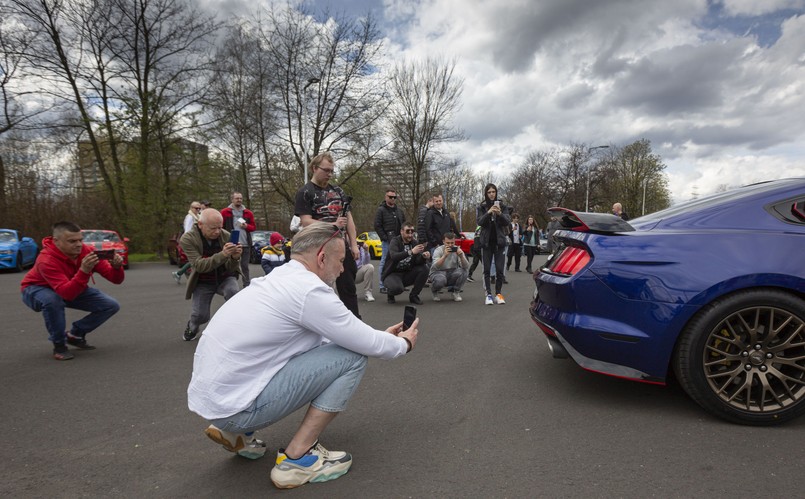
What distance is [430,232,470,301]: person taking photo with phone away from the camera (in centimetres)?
802

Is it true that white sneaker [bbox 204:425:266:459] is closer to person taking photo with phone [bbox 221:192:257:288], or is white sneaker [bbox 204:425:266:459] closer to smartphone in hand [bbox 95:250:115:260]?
smartphone in hand [bbox 95:250:115:260]

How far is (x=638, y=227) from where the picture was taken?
303 centimetres

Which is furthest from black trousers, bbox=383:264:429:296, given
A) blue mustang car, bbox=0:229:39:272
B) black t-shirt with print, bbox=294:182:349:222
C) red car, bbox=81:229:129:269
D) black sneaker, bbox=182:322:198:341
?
blue mustang car, bbox=0:229:39:272

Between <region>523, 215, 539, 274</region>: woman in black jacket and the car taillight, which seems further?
<region>523, 215, 539, 274</region>: woman in black jacket

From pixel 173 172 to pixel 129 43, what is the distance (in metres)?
5.89

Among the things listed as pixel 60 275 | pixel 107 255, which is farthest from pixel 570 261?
pixel 60 275

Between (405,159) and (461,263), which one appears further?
(405,159)

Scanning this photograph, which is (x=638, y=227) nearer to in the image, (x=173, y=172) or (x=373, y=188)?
(x=173, y=172)

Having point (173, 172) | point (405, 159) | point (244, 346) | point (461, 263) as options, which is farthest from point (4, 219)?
point (244, 346)

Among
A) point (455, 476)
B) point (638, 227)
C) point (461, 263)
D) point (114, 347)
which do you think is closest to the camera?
point (455, 476)

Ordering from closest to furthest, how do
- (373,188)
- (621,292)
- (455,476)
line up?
(455,476) → (621,292) → (373,188)

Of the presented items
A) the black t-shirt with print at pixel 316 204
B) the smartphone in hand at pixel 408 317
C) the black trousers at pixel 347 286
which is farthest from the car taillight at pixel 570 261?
the black t-shirt with print at pixel 316 204

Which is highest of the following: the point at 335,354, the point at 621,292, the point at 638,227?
the point at 638,227

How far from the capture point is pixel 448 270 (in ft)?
26.5
